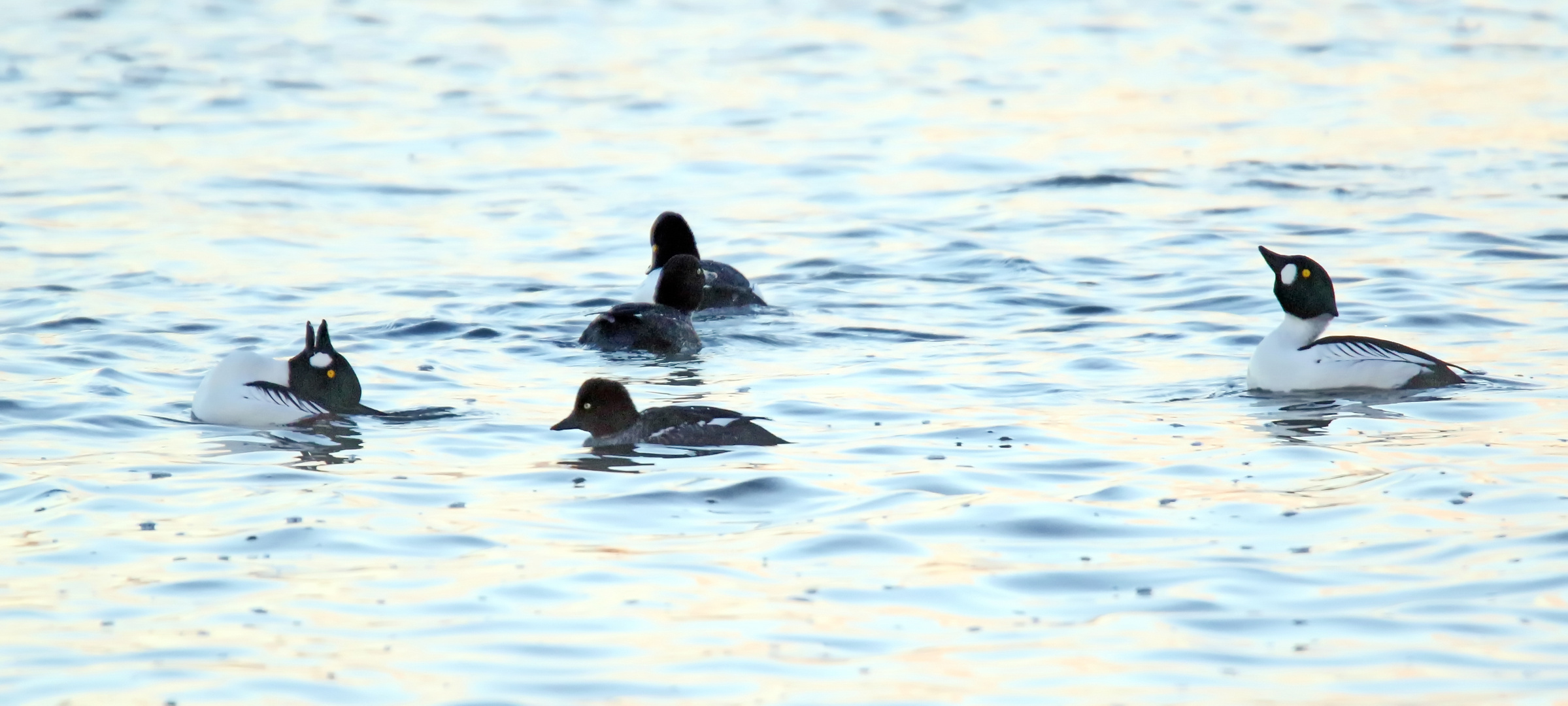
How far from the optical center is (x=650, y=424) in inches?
405

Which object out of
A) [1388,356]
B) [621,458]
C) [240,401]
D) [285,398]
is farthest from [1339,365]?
[240,401]

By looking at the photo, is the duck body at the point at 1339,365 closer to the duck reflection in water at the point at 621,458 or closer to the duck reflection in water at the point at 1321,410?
the duck reflection in water at the point at 1321,410

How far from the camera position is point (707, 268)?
1566cm

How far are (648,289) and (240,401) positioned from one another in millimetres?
5313

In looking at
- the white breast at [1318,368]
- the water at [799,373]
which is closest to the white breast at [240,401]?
the water at [799,373]

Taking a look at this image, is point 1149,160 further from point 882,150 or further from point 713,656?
point 713,656

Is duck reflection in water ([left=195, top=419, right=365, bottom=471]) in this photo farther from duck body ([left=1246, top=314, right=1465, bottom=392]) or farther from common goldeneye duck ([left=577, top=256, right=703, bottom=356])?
duck body ([left=1246, top=314, right=1465, bottom=392])

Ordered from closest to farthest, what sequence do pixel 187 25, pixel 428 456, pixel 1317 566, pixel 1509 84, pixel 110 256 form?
1. pixel 1317 566
2. pixel 428 456
3. pixel 110 256
4. pixel 1509 84
5. pixel 187 25

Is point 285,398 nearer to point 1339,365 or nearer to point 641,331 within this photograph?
point 641,331

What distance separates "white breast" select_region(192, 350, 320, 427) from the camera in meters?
10.7

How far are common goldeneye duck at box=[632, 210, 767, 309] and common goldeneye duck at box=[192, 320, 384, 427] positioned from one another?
4.32m

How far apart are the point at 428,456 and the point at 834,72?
19.9m

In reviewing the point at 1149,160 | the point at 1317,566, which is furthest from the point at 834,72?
the point at 1317,566

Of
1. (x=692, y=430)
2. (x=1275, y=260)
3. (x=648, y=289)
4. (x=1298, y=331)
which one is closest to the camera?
(x=692, y=430)
